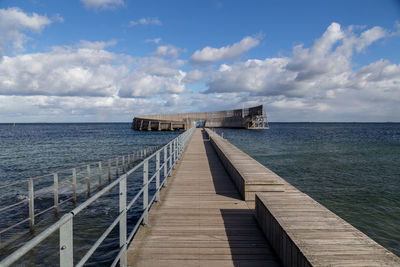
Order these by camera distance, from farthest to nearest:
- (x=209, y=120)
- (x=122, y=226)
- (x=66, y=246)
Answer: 1. (x=209, y=120)
2. (x=122, y=226)
3. (x=66, y=246)

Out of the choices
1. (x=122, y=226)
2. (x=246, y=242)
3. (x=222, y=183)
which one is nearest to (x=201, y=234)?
(x=246, y=242)

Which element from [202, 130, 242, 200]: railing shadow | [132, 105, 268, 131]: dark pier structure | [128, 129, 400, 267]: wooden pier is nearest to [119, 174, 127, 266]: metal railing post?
[128, 129, 400, 267]: wooden pier

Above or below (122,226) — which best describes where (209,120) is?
above

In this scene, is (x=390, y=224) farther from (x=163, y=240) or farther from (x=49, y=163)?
(x=49, y=163)

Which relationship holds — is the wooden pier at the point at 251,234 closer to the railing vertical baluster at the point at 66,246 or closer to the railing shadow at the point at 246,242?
the railing shadow at the point at 246,242

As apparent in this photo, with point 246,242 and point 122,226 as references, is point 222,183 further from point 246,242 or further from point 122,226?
point 122,226

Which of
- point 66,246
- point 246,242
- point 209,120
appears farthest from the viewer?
point 209,120

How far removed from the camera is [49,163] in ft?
64.0

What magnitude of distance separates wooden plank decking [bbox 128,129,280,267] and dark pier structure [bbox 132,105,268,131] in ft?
221

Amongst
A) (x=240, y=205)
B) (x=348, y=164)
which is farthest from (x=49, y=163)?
(x=348, y=164)

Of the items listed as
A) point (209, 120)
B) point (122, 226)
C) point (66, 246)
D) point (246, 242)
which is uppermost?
point (209, 120)

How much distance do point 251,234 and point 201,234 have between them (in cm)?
77

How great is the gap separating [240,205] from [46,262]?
13.2 ft

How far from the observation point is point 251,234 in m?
3.91
